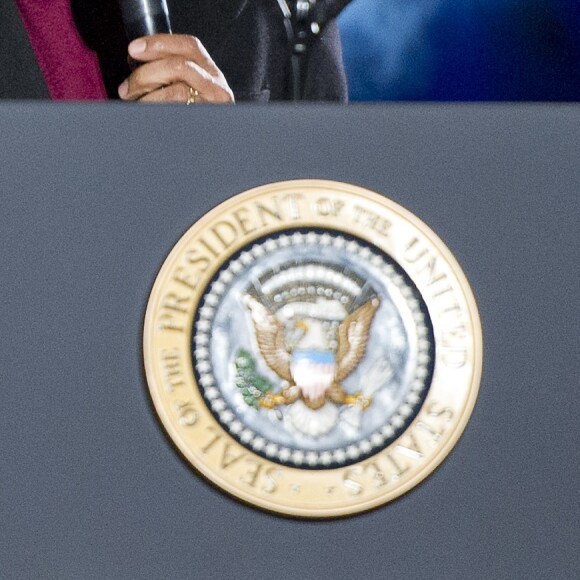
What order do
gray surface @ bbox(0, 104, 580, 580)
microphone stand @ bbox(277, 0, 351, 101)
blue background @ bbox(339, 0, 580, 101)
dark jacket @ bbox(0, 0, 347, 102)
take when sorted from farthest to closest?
1. blue background @ bbox(339, 0, 580, 101)
2. dark jacket @ bbox(0, 0, 347, 102)
3. microphone stand @ bbox(277, 0, 351, 101)
4. gray surface @ bbox(0, 104, 580, 580)

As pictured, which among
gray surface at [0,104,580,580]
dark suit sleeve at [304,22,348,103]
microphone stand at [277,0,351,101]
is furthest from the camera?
dark suit sleeve at [304,22,348,103]

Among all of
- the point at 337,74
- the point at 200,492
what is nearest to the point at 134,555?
the point at 200,492

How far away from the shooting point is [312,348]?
1.83 ft

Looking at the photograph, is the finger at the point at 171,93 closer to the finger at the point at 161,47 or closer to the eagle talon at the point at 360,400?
the finger at the point at 161,47

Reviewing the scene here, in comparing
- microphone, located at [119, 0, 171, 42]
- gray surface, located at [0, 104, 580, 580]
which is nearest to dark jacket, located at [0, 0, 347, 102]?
microphone, located at [119, 0, 171, 42]

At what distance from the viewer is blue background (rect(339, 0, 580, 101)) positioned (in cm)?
175

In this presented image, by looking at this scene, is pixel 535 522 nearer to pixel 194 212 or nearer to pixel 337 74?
pixel 194 212

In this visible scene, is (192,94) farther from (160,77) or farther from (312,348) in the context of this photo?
(312,348)

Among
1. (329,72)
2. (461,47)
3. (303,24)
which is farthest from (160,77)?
(461,47)

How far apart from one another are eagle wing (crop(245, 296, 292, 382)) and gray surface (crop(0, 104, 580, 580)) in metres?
0.06

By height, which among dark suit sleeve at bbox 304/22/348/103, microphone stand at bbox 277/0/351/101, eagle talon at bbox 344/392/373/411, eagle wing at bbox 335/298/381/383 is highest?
dark suit sleeve at bbox 304/22/348/103

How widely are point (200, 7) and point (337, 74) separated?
8.4 inches

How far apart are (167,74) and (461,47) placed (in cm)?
102

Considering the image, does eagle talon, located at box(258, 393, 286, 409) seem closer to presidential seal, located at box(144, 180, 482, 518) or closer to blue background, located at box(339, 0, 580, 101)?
presidential seal, located at box(144, 180, 482, 518)
